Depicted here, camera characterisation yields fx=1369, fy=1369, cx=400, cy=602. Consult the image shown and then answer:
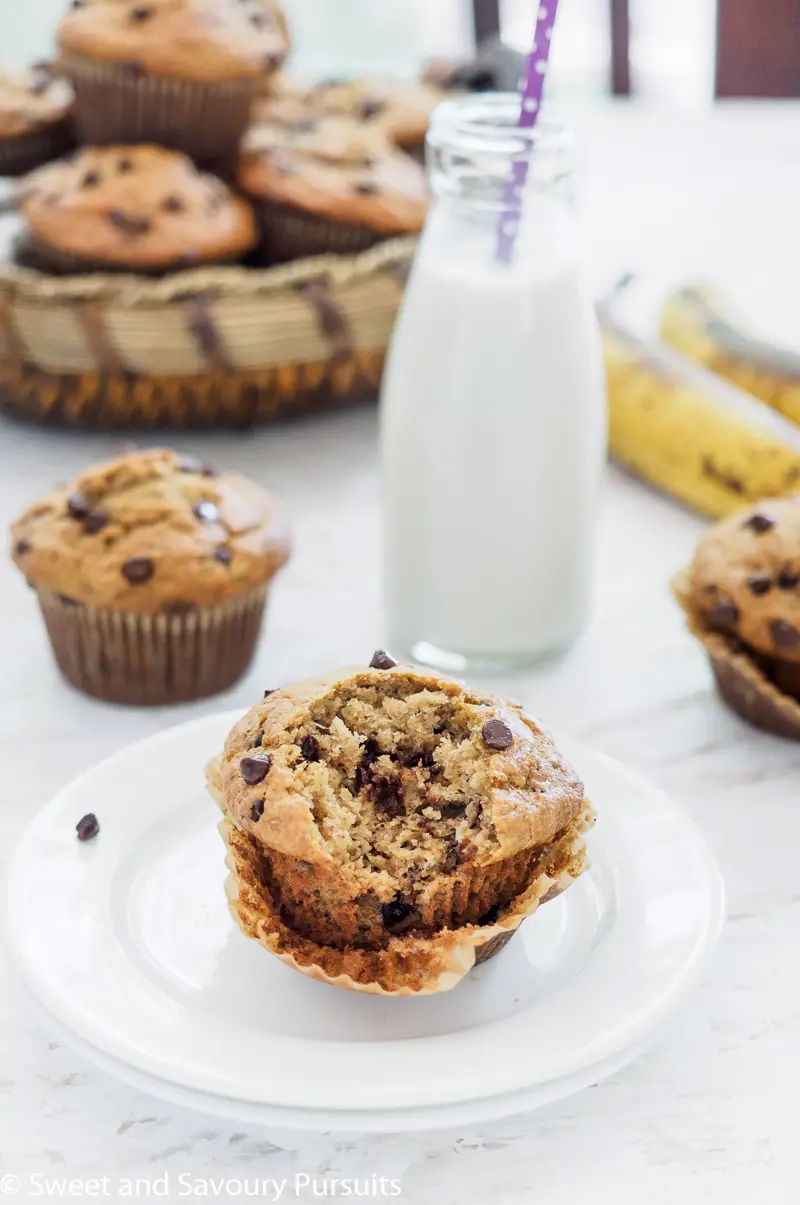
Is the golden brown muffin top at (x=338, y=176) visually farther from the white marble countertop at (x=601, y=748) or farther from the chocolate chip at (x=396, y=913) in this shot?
the chocolate chip at (x=396, y=913)

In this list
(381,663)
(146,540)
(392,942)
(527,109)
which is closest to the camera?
(392,942)

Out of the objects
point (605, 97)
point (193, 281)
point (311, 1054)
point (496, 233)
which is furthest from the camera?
point (605, 97)

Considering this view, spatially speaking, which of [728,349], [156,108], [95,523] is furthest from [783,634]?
[156,108]

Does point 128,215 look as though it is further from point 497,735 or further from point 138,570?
point 497,735

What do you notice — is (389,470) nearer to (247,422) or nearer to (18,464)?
(247,422)

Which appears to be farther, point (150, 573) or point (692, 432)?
point (692, 432)

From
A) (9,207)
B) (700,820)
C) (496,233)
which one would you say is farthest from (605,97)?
(700,820)
